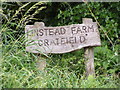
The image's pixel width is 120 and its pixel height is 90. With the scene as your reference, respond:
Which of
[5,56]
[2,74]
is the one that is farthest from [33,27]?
[2,74]

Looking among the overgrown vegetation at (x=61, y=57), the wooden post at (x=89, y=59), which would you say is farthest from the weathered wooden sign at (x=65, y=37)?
the overgrown vegetation at (x=61, y=57)

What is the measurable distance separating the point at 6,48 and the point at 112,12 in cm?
344

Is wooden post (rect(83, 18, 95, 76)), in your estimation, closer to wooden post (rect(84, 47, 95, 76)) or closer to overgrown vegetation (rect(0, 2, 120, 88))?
wooden post (rect(84, 47, 95, 76))

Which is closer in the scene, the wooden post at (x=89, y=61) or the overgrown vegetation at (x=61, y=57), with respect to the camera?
the overgrown vegetation at (x=61, y=57)

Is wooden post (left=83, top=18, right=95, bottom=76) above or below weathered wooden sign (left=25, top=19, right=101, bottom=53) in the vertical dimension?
below

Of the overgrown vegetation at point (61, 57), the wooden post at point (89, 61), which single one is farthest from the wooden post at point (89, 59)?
the overgrown vegetation at point (61, 57)

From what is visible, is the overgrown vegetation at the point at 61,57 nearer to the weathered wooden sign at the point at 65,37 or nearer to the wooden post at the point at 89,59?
the wooden post at the point at 89,59

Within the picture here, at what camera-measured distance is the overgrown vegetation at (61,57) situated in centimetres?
381

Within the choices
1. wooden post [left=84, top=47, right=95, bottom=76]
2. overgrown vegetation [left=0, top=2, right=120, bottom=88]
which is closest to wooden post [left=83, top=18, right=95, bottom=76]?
wooden post [left=84, top=47, right=95, bottom=76]

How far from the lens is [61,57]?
6367 mm

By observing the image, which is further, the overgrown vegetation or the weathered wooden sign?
the weathered wooden sign

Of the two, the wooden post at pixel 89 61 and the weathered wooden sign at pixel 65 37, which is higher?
the weathered wooden sign at pixel 65 37

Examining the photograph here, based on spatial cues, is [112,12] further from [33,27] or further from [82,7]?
[33,27]

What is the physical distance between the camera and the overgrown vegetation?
3.81 metres
